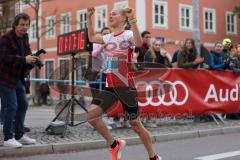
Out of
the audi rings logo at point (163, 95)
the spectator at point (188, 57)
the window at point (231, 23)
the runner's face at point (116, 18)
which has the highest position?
the window at point (231, 23)

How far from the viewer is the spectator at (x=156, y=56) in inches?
437

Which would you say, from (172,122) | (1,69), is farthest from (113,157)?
(172,122)

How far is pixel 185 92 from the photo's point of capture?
11.6 metres

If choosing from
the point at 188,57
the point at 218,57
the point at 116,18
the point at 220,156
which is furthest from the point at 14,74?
the point at 218,57

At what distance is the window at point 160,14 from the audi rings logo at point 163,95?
82.3 feet

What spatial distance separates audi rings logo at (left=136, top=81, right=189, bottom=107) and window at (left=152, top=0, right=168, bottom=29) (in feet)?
82.3

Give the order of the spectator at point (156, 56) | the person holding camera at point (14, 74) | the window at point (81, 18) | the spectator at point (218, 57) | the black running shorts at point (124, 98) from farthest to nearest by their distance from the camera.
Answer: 1. the window at point (81, 18)
2. the spectator at point (218, 57)
3. the spectator at point (156, 56)
4. the person holding camera at point (14, 74)
5. the black running shorts at point (124, 98)

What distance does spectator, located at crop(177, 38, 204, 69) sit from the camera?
39.3 ft

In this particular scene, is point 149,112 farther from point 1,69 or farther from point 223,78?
point 1,69

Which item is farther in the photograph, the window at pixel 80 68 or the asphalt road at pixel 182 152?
the window at pixel 80 68

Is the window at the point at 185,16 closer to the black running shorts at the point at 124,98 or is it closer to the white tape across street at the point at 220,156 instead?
the white tape across street at the point at 220,156

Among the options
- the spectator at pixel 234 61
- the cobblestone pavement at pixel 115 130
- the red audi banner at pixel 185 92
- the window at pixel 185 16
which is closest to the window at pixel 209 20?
the window at pixel 185 16

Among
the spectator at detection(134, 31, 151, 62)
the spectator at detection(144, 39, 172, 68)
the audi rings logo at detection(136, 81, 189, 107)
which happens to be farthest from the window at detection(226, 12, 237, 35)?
the spectator at detection(134, 31, 151, 62)

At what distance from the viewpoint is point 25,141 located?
26.2ft
